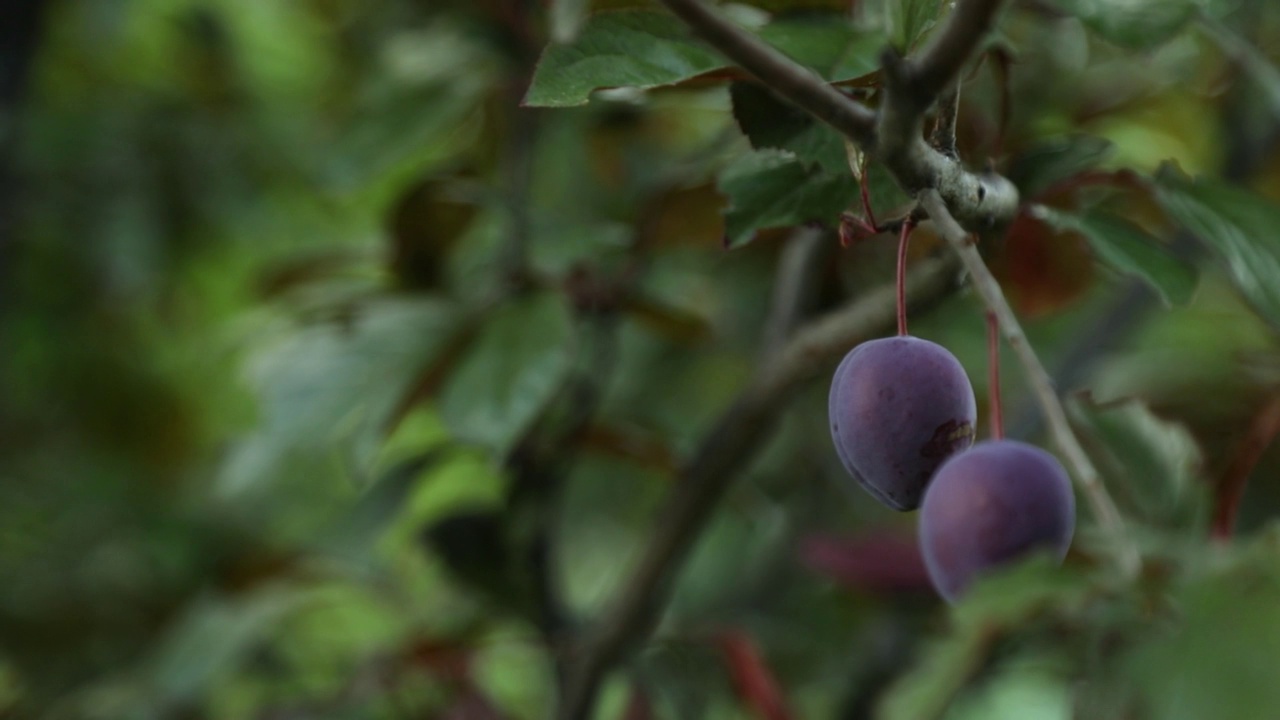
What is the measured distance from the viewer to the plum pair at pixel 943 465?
37 cm

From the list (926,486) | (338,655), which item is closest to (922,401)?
(926,486)

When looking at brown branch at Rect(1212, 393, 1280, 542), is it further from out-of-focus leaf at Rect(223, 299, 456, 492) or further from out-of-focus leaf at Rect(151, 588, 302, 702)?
out-of-focus leaf at Rect(151, 588, 302, 702)

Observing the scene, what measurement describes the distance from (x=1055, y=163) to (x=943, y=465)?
0.16m

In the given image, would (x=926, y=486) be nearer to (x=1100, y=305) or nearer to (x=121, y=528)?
(x=1100, y=305)

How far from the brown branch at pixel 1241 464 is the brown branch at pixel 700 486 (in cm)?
20

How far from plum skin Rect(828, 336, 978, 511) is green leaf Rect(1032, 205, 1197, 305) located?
3.5 inches

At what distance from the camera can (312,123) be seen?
63.4 inches

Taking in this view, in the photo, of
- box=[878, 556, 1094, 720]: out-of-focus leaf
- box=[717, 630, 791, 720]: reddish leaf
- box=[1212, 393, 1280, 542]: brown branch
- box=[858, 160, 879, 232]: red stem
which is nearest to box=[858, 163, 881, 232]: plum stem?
box=[858, 160, 879, 232]: red stem

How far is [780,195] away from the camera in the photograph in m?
0.45

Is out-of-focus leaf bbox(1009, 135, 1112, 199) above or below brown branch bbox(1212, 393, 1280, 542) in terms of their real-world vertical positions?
above

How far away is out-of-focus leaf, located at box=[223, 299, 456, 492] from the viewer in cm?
72

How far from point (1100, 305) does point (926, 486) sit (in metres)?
0.80

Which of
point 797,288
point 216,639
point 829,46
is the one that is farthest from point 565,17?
point 216,639

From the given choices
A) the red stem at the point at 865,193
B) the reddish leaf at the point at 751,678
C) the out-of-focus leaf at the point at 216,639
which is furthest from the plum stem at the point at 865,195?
the out-of-focus leaf at the point at 216,639
